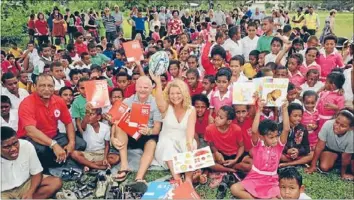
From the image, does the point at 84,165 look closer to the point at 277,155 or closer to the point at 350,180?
the point at 277,155

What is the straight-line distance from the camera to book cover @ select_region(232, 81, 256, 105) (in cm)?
500

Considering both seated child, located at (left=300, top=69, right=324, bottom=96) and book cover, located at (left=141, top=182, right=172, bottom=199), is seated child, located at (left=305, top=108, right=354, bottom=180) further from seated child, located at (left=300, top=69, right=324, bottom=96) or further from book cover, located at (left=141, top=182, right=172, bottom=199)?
book cover, located at (left=141, top=182, right=172, bottom=199)

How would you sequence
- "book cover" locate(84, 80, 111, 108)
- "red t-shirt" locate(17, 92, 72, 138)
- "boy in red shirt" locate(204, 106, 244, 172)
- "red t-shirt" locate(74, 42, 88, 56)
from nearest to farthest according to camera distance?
1. "red t-shirt" locate(17, 92, 72, 138)
2. "boy in red shirt" locate(204, 106, 244, 172)
3. "book cover" locate(84, 80, 111, 108)
4. "red t-shirt" locate(74, 42, 88, 56)

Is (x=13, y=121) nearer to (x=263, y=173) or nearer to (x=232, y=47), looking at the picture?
(x=263, y=173)

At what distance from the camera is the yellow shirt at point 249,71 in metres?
7.12

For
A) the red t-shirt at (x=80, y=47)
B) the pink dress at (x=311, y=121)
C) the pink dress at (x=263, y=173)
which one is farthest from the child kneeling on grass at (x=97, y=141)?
the red t-shirt at (x=80, y=47)

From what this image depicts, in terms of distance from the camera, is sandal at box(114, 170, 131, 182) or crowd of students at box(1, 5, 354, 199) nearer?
crowd of students at box(1, 5, 354, 199)

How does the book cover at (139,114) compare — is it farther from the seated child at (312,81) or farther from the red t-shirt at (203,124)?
the seated child at (312,81)

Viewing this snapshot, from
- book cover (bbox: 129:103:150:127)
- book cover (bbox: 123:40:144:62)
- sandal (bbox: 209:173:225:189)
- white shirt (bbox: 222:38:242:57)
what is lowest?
sandal (bbox: 209:173:225:189)

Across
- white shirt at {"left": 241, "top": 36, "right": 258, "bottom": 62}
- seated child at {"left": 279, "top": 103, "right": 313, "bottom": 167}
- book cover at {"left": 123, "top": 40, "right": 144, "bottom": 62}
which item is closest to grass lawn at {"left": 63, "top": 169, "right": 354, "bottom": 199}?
seated child at {"left": 279, "top": 103, "right": 313, "bottom": 167}

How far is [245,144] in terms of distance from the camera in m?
5.16

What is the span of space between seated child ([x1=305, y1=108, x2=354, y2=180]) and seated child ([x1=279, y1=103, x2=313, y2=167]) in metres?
0.14

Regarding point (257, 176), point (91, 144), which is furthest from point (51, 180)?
point (257, 176)

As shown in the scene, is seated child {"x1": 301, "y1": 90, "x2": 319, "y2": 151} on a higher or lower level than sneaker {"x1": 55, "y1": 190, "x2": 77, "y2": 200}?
higher
